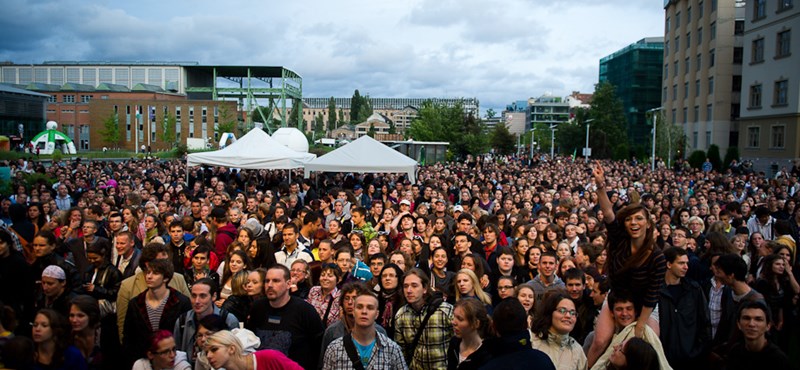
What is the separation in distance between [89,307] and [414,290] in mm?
2564

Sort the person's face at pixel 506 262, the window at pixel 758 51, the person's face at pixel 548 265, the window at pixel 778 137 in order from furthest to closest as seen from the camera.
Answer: the window at pixel 758 51
the window at pixel 778 137
the person's face at pixel 506 262
the person's face at pixel 548 265

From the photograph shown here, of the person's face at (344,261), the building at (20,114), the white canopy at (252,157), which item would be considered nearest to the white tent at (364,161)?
the white canopy at (252,157)

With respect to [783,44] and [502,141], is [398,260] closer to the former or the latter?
[783,44]

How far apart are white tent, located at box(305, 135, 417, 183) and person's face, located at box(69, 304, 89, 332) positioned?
12105 millimetres

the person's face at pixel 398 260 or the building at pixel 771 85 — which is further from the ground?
the building at pixel 771 85

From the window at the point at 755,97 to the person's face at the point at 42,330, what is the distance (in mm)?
45388

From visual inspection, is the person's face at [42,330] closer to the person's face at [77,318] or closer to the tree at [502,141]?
the person's face at [77,318]

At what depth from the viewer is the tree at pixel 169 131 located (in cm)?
7944

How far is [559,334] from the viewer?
14.0 feet

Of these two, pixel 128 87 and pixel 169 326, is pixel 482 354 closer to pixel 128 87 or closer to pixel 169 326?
pixel 169 326

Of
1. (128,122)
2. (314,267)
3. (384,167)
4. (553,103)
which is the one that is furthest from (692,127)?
(553,103)

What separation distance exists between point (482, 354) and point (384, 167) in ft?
42.6

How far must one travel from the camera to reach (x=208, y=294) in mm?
4801

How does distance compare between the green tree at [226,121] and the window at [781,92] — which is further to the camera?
the green tree at [226,121]
